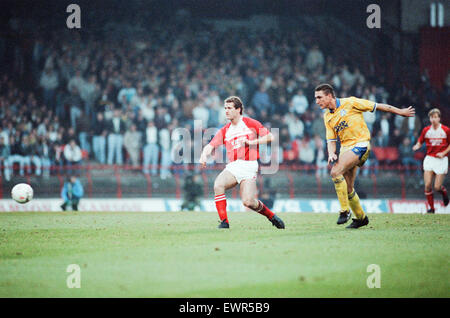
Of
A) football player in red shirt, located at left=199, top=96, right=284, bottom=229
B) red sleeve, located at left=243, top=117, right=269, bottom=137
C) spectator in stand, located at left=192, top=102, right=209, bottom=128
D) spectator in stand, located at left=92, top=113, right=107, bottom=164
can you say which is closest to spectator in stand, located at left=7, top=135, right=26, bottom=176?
spectator in stand, located at left=92, top=113, right=107, bottom=164

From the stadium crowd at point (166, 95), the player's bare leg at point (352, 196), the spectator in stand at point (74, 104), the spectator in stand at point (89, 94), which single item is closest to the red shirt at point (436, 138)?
the player's bare leg at point (352, 196)

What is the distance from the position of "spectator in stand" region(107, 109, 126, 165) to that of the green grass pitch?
1190cm

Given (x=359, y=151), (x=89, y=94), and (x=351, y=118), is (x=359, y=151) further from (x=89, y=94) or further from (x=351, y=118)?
(x=89, y=94)

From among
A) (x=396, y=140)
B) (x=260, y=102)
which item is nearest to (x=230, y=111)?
(x=260, y=102)

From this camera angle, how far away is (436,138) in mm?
15602

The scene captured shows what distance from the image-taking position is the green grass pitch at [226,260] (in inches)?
252

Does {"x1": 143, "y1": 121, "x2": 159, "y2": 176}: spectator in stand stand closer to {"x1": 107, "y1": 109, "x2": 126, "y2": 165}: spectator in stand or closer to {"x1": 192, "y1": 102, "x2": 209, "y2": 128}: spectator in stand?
{"x1": 107, "y1": 109, "x2": 126, "y2": 165}: spectator in stand

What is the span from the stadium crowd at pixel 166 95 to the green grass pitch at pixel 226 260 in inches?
468

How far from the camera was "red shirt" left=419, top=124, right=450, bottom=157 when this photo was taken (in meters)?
15.5

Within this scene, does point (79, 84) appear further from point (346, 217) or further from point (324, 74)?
point (346, 217)

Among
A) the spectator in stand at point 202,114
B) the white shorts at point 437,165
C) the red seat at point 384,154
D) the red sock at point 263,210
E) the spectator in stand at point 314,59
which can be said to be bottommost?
the red sock at point 263,210

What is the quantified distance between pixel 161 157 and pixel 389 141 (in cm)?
871

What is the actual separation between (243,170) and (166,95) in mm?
15791

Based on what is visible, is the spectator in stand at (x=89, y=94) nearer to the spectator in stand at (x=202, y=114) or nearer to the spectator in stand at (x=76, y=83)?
the spectator in stand at (x=76, y=83)
